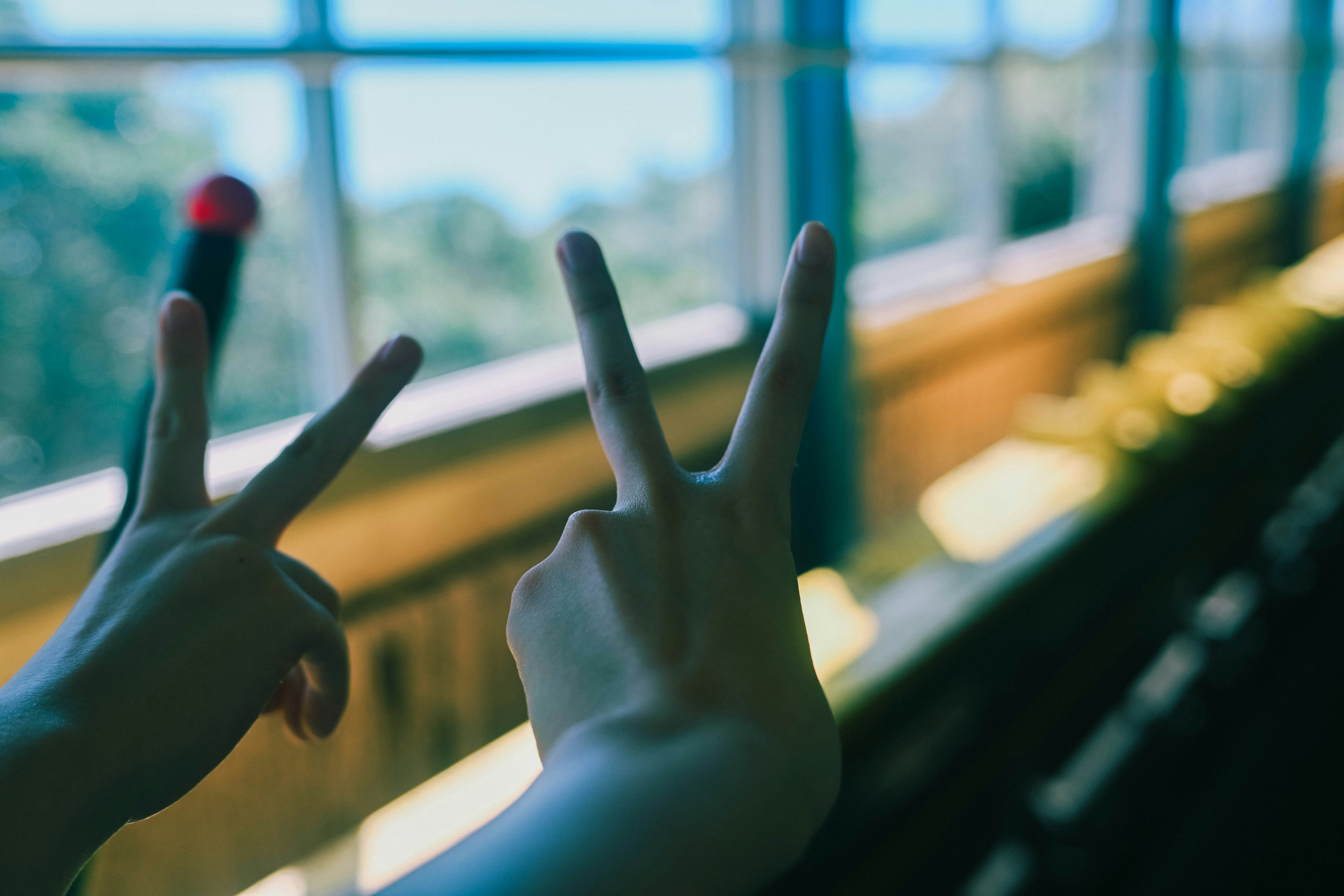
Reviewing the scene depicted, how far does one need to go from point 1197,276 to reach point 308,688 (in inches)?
196

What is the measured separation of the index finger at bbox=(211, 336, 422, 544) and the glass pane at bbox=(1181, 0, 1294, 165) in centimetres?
423

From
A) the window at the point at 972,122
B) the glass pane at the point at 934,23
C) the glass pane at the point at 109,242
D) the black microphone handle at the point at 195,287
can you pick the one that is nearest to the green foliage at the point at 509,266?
the glass pane at the point at 109,242

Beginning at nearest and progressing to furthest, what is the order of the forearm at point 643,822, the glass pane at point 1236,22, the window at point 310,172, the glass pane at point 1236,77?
1. the forearm at point 643,822
2. the window at point 310,172
3. the glass pane at point 1236,22
4. the glass pane at point 1236,77

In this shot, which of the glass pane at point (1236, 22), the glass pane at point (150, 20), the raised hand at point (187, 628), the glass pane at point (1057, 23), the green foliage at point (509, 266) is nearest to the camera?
the raised hand at point (187, 628)

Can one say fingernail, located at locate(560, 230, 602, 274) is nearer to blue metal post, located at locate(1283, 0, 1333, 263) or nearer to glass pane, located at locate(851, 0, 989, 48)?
glass pane, located at locate(851, 0, 989, 48)

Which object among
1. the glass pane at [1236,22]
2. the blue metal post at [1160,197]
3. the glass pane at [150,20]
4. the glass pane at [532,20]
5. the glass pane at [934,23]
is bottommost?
the blue metal post at [1160,197]

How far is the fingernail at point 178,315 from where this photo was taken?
469mm

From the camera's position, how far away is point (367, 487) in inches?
59.7

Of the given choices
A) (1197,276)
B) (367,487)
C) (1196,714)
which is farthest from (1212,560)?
(1197,276)

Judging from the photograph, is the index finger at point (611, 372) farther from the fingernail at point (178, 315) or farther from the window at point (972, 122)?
the window at point (972, 122)

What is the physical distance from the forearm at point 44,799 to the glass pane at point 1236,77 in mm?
4406

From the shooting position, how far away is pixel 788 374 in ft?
1.30

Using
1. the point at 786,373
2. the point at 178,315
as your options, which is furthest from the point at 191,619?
the point at 786,373

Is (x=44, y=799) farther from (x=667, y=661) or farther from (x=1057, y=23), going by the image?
(x=1057, y=23)
